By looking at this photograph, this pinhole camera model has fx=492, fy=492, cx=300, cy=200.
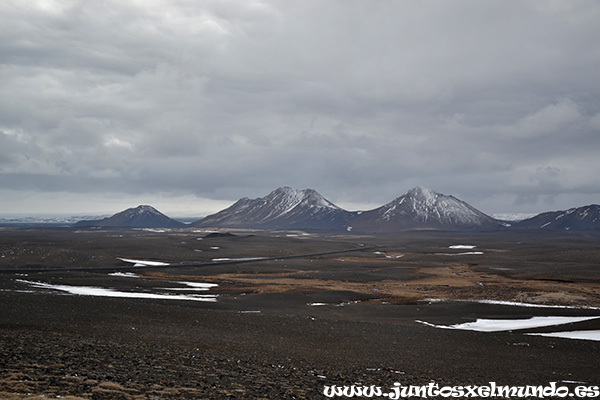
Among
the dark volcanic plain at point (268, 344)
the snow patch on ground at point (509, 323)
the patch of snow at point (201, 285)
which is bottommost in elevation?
the patch of snow at point (201, 285)

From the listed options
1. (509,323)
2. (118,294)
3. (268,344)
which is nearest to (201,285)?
(118,294)

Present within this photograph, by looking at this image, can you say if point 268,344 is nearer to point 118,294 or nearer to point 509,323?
point 509,323

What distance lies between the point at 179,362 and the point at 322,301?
95.4ft

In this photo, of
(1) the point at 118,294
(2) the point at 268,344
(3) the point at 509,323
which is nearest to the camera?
(2) the point at 268,344

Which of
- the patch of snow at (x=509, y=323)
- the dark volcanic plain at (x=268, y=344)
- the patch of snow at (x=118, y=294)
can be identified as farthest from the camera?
the patch of snow at (x=118, y=294)

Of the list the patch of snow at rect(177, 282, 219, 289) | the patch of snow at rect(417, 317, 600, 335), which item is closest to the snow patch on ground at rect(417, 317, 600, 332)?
the patch of snow at rect(417, 317, 600, 335)

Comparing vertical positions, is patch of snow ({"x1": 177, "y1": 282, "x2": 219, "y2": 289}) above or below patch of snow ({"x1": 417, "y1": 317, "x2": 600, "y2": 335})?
below

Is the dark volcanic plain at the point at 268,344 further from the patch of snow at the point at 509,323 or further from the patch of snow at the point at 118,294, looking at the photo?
the patch of snow at the point at 118,294

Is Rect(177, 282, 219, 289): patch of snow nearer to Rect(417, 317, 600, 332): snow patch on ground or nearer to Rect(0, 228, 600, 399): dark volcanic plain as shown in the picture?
Rect(0, 228, 600, 399): dark volcanic plain

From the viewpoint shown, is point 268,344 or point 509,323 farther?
point 509,323

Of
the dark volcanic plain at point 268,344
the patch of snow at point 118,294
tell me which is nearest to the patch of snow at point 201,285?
the dark volcanic plain at point 268,344

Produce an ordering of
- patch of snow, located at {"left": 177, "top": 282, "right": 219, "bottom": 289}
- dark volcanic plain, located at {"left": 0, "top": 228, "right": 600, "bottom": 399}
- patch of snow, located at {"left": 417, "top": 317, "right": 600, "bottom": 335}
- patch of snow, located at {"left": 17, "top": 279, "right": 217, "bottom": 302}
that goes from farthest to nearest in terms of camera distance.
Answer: patch of snow, located at {"left": 177, "top": 282, "right": 219, "bottom": 289} < patch of snow, located at {"left": 17, "top": 279, "right": 217, "bottom": 302} < patch of snow, located at {"left": 417, "top": 317, "right": 600, "bottom": 335} < dark volcanic plain, located at {"left": 0, "top": 228, "right": 600, "bottom": 399}

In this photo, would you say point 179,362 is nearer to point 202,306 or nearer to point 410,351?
point 410,351

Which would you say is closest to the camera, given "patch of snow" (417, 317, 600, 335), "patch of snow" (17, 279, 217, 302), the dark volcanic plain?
the dark volcanic plain
